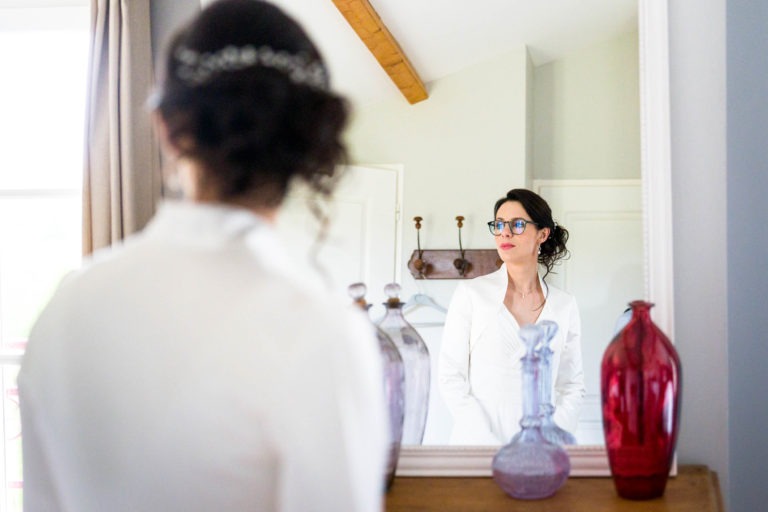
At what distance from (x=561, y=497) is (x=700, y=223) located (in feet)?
2.16

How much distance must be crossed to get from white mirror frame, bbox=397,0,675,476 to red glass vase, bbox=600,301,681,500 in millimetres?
140

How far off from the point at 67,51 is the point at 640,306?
1.75m

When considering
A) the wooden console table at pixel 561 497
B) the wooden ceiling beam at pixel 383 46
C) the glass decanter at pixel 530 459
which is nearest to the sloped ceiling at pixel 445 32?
the wooden ceiling beam at pixel 383 46

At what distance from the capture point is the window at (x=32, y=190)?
2326 millimetres

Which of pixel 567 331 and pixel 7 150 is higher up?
pixel 7 150

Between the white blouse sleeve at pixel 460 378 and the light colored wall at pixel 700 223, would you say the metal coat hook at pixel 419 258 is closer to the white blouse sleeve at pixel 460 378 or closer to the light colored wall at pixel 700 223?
the white blouse sleeve at pixel 460 378

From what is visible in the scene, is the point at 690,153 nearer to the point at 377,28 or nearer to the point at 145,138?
the point at 377,28

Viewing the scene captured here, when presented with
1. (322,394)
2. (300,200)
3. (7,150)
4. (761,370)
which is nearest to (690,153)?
(761,370)

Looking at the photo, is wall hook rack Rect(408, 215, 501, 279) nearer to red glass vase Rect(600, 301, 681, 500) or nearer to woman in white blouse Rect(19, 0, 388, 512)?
red glass vase Rect(600, 301, 681, 500)

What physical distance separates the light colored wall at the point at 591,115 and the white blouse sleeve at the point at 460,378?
340 mm

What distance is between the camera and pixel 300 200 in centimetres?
177

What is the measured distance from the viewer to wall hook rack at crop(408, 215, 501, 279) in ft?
5.71

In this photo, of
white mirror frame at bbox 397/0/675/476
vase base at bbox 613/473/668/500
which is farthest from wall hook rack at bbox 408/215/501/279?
vase base at bbox 613/473/668/500

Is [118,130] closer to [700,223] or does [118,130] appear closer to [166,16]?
[166,16]
